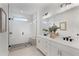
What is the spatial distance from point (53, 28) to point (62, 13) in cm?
44

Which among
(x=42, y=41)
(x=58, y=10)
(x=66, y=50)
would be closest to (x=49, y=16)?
(x=58, y=10)

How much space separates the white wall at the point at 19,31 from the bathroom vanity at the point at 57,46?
0.29 metres

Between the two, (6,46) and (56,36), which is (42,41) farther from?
(6,46)

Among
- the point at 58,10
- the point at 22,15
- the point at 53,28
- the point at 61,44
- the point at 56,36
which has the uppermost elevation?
the point at 58,10

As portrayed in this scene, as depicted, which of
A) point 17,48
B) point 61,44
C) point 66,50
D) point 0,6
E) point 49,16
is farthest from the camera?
point 49,16

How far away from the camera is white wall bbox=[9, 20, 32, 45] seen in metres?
1.71

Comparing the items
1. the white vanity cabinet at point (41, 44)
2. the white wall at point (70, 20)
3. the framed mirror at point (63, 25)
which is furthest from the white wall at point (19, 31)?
the framed mirror at point (63, 25)

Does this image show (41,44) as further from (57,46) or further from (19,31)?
(19,31)

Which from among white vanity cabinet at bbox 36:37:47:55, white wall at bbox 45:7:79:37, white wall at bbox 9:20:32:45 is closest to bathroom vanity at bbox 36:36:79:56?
white vanity cabinet at bbox 36:37:47:55

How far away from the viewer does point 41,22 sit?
6.25ft

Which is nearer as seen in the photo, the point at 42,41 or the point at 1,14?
the point at 1,14

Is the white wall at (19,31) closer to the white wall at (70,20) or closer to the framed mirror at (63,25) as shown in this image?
the white wall at (70,20)

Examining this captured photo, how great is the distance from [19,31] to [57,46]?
2.78 ft

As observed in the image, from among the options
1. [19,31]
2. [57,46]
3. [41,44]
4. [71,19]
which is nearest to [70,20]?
[71,19]
